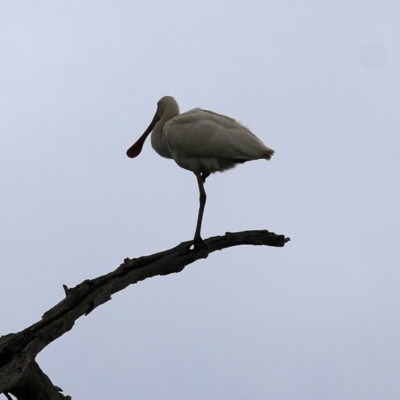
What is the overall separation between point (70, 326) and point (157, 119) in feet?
22.0

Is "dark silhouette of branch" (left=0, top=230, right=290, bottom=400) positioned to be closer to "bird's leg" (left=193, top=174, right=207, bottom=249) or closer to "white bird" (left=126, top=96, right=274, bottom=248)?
"bird's leg" (left=193, top=174, right=207, bottom=249)

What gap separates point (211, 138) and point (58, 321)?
4489 mm

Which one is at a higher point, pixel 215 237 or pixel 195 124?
pixel 195 124

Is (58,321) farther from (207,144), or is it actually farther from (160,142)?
(160,142)

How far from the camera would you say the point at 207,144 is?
433 inches

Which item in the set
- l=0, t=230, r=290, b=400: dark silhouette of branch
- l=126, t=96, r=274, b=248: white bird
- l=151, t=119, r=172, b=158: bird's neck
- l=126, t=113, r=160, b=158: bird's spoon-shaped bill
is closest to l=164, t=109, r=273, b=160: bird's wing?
l=126, t=96, r=274, b=248: white bird

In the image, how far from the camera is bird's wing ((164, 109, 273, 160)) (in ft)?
35.1

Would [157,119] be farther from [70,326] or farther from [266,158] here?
[70,326]

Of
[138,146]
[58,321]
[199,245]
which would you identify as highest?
[138,146]

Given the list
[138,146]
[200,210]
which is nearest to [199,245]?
[200,210]

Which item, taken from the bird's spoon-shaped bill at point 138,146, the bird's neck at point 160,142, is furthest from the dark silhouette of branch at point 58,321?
the bird's spoon-shaped bill at point 138,146

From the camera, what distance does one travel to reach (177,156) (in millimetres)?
11531

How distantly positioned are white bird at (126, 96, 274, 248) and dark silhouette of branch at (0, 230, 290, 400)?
1611 mm

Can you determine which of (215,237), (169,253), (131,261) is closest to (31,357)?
(131,261)
